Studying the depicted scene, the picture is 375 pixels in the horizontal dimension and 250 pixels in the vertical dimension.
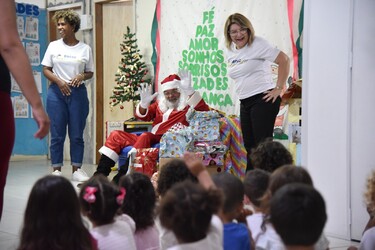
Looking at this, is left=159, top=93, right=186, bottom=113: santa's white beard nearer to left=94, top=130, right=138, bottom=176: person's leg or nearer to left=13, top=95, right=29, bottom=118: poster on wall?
left=94, top=130, right=138, bottom=176: person's leg

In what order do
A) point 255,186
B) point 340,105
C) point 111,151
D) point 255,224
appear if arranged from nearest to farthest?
point 255,224
point 255,186
point 340,105
point 111,151

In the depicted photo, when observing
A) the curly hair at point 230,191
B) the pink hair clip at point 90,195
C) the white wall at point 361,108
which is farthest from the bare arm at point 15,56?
the white wall at point 361,108

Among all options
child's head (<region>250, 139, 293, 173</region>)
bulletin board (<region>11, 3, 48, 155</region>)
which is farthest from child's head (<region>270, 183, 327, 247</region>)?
bulletin board (<region>11, 3, 48, 155</region>)

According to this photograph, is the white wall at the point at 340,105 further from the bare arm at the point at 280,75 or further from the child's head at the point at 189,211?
the child's head at the point at 189,211

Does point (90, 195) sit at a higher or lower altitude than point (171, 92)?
lower

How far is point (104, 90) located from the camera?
25.1 ft

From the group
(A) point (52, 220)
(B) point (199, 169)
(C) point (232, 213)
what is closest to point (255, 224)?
(C) point (232, 213)

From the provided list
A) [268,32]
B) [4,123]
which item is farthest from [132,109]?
[4,123]

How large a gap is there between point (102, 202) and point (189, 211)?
19.4 inches

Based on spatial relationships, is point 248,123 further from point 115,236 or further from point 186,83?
point 115,236

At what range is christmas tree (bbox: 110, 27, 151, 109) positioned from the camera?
6742 millimetres

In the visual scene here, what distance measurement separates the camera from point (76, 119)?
5.58 metres

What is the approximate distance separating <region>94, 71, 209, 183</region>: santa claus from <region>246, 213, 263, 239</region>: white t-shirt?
313 cm

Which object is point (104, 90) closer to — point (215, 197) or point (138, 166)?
point (138, 166)
